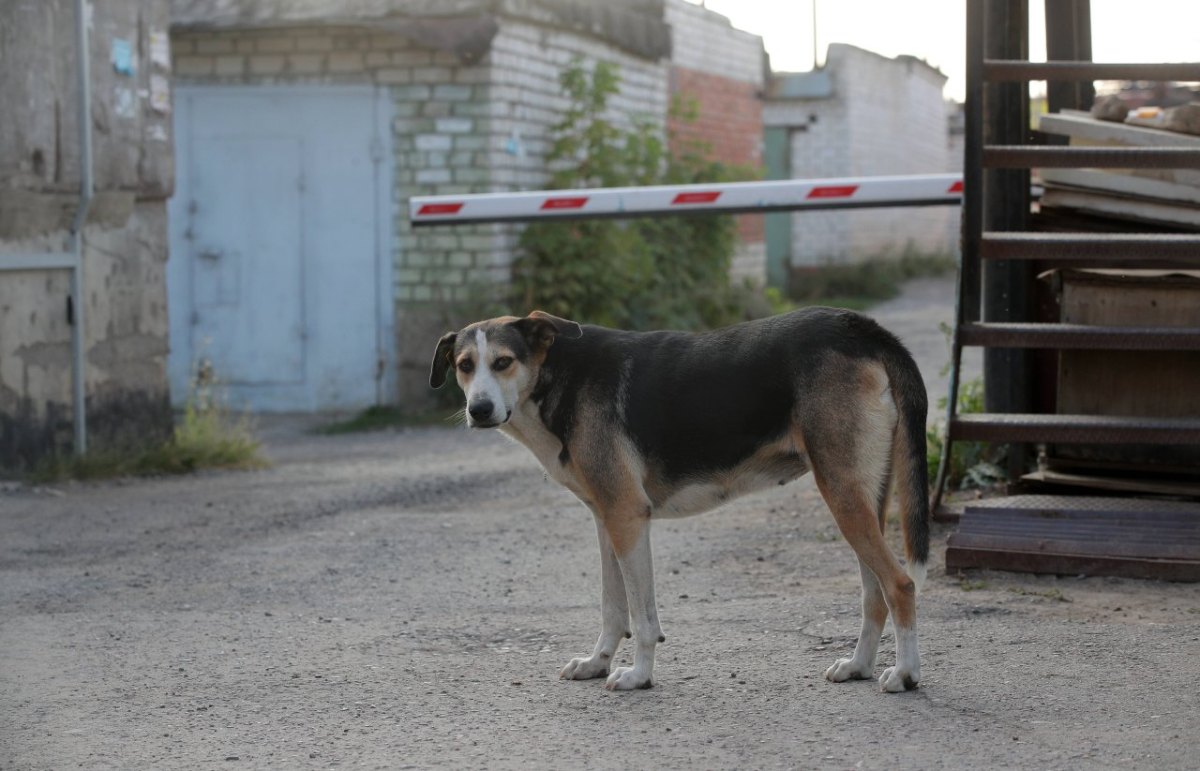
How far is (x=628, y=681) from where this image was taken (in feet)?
16.1

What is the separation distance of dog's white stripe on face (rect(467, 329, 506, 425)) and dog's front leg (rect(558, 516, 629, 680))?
0.52 meters

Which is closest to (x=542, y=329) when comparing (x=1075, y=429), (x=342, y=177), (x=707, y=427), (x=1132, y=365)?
(x=707, y=427)

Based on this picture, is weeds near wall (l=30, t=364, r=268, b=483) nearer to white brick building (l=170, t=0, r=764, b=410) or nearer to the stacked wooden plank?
→ white brick building (l=170, t=0, r=764, b=410)

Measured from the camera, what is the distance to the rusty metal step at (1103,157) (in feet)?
22.5

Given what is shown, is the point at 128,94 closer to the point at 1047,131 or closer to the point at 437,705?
the point at 1047,131

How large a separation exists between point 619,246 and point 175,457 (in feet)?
17.0

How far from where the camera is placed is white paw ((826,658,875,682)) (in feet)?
16.2

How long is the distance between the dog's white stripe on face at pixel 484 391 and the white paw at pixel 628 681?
35.0 inches

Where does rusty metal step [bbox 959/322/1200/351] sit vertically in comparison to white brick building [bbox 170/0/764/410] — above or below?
below

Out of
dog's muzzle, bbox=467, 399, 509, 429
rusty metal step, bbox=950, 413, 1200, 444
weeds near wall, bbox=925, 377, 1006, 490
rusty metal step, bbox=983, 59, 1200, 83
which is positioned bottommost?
weeds near wall, bbox=925, 377, 1006, 490

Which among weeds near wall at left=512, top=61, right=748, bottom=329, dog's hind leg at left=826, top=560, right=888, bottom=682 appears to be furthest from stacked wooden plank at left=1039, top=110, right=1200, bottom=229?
weeds near wall at left=512, top=61, right=748, bottom=329

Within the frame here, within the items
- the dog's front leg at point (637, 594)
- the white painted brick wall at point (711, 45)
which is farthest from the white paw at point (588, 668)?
the white painted brick wall at point (711, 45)

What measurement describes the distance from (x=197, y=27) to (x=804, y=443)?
9798 millimetres

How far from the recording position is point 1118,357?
7.33m
